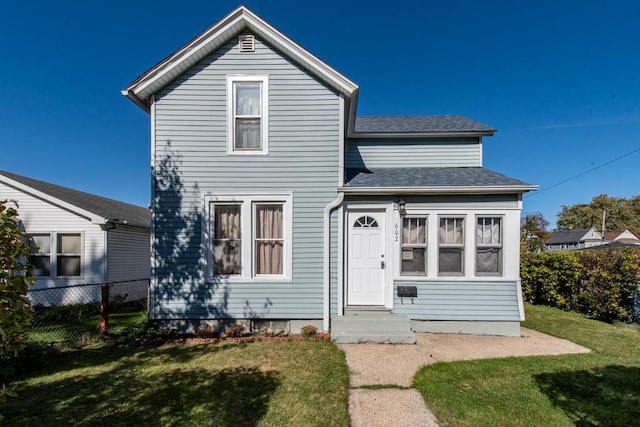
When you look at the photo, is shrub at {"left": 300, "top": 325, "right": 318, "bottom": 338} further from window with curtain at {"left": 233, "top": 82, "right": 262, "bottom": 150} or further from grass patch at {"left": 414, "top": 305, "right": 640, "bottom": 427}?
window with curtain at {"left": 233, "top": 82, "right": 262, "bottom": 150}

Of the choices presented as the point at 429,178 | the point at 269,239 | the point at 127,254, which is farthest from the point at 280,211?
the point at 127,254

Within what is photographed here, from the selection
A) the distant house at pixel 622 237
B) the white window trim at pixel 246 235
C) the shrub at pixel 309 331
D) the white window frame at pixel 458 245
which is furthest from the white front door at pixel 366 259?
the distant house at pixel 622 237

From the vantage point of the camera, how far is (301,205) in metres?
6.79

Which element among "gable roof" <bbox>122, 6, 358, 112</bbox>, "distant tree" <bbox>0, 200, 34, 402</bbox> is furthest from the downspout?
"distant tree" <bbox>0, 200, 34, 402</bbox>

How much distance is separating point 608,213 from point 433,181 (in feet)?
242

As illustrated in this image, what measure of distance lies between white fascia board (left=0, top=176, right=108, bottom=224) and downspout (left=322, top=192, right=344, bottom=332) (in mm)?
8223

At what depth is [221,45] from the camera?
6.84 m

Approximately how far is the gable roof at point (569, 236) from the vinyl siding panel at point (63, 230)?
2305 inches

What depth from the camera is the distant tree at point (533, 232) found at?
30656mm

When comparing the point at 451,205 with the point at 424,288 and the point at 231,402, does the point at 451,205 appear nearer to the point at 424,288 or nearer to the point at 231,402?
the point at 424,288

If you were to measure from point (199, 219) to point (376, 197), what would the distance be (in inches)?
162

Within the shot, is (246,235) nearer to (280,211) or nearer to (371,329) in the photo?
(280,211)

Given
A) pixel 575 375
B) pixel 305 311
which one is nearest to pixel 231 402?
pixel 305 311

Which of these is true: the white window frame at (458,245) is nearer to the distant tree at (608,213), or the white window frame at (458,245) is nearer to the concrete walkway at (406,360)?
the concrete walkway at (406,360)
